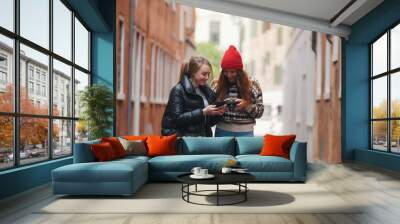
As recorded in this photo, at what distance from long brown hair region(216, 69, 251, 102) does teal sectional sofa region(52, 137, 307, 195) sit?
2079 millimetres

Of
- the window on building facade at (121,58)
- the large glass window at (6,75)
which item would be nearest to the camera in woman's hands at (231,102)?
the window on building facade at (121,58)

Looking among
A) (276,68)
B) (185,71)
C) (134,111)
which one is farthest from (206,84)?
(276,68)

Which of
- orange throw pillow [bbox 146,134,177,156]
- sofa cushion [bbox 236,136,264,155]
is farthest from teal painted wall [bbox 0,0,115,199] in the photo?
sofa cushion [bbox 236,136,264,155]

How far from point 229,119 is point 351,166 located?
275 cm

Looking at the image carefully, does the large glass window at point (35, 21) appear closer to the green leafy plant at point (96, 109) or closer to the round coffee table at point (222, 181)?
the green leafy plant at point (96, 109)

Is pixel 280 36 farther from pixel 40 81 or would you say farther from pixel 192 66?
pixel 40 81

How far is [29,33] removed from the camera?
602 centimetres

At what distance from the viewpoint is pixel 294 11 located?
30.6 ft

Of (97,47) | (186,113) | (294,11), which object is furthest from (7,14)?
(294,11)

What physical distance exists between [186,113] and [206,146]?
223cm

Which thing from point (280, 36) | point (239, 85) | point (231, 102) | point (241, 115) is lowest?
point (241, 115)

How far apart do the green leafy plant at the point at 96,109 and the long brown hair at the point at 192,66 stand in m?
1.98

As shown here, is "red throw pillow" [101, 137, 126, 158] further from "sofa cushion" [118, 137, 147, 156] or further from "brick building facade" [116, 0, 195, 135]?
"brick building facade" [116, 0, 195, 135]

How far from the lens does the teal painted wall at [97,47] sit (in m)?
6.24
